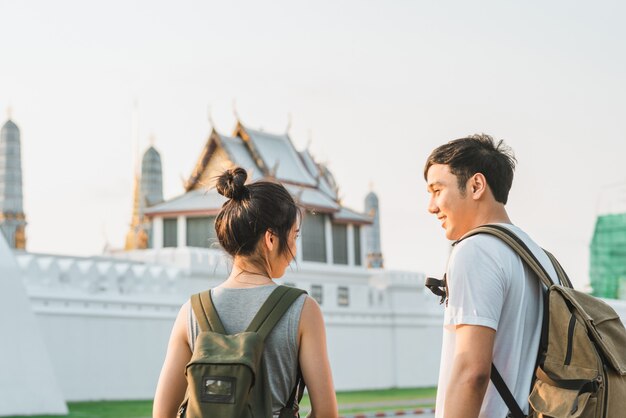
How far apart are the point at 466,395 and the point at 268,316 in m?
0.50

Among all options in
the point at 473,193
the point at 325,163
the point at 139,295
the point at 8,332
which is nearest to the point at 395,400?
the point at 139,295

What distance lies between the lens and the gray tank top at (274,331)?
8.60 feet

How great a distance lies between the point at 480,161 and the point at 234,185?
65 centimetres

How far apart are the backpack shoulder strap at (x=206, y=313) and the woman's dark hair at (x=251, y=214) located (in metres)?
0.15

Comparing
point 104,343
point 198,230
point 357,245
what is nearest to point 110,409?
point 104,343

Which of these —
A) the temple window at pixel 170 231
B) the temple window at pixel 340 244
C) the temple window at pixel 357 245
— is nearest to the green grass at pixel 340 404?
the temple window at pixel 340 244

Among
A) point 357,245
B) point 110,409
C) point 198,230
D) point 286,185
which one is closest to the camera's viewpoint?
point 110,409

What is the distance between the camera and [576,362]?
8.41 feet

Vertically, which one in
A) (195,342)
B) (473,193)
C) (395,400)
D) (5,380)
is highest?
(473,193)

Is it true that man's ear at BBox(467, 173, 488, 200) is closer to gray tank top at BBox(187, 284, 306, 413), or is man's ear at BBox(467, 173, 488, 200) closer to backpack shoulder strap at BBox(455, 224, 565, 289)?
backpack shoulder strap at BBox(455, 224, 565, 289)

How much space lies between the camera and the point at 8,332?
57.6 ft

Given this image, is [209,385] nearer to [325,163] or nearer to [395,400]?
[395,400]

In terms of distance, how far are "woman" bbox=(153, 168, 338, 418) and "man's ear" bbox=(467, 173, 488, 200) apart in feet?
1.55

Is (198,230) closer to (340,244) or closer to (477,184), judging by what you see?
(340,244)
